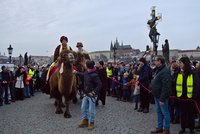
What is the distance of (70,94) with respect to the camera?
35.1ft

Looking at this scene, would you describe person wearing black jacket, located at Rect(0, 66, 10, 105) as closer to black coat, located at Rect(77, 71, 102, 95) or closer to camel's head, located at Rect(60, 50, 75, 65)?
camel's head, located at Rect(60, 50, 75, 65)

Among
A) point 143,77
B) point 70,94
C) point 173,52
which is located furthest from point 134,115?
point 173,52

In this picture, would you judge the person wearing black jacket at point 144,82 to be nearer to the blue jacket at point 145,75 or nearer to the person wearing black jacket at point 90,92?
the blue jacket at point 145,75

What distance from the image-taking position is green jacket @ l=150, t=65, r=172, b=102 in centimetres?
743

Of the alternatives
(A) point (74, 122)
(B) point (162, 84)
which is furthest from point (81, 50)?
(B) point (162, 84)

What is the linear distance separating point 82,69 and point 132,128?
5.18 meters

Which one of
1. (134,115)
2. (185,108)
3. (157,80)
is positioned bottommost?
(134,115)

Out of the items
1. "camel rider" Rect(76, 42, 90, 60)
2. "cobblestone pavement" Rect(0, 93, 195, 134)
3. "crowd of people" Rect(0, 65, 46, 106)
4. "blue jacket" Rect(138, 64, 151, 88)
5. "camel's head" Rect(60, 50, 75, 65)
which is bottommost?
"cobblestone pavement" Rect(0, 93, 195, 134)

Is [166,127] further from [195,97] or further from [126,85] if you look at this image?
[126,85]

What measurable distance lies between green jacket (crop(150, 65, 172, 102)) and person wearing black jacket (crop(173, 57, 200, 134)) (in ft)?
1.34

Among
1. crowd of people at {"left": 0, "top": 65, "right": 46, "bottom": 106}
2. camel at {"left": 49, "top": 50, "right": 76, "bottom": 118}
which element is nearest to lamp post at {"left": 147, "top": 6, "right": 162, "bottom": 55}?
crowd of people at {"left": 0, "top": 65, "right": 46, "bottom": 106}

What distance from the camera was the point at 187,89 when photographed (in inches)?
301

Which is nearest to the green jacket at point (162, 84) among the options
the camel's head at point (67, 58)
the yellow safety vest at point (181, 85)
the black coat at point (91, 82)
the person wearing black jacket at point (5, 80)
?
the yellow safety vest at point (181, 85)

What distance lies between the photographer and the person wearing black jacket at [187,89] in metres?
7.56
